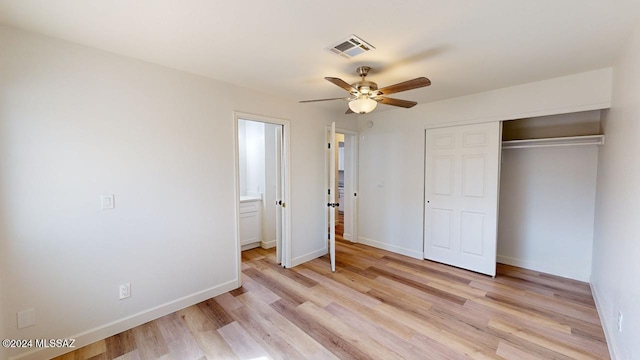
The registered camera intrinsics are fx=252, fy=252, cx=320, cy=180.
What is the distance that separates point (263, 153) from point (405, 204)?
8.16 feet

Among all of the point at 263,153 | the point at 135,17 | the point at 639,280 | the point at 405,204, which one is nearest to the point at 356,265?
the point at 405,204

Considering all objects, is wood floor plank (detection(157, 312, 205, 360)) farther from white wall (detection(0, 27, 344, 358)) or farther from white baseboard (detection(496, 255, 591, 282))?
white baseboard (detection(496, 255, 591, 282))

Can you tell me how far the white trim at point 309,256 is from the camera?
3575 mm

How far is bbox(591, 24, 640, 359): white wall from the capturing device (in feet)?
5.05

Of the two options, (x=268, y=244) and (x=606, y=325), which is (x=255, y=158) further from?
(x=606, y=325)

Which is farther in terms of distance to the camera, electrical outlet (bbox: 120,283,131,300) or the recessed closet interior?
the recessed closet interior

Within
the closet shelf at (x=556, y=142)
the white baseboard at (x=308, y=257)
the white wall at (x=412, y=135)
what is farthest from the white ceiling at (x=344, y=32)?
the white baseboard at (x=308, y=257)

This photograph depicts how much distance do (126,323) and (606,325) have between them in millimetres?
4041

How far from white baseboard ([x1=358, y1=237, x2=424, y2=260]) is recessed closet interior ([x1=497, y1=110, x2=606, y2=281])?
44.1 inches

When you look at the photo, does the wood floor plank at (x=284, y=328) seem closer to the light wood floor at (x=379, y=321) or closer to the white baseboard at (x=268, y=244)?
the light wood floor at (x=379, y=321)

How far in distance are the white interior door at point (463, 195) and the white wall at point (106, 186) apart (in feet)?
8.91

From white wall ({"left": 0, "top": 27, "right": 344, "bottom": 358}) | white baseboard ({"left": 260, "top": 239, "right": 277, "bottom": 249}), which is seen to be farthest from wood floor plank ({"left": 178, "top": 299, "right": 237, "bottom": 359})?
white baseboard ({"left": 260, "top": 239, "right": 277, "bottom": 249})

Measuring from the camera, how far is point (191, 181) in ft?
8.29

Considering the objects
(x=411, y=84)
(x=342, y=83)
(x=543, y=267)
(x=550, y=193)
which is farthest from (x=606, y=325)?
(x=342, y=83)
